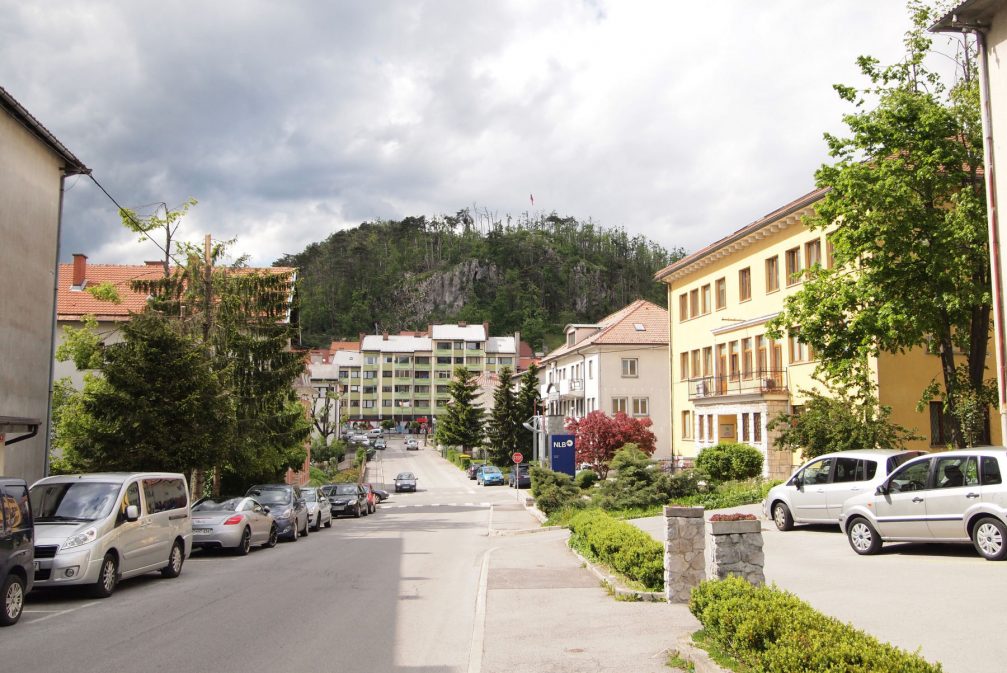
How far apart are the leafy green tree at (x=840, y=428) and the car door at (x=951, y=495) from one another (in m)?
9.75

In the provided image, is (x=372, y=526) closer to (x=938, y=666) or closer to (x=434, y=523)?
(x=434, y=523)

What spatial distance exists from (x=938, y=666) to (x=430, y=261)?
16952cm

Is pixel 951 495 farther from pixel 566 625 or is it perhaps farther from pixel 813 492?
pixel 566 625

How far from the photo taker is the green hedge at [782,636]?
4980 millimetres

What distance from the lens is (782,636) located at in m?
5.70

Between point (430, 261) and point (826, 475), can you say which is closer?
point (826, 475)

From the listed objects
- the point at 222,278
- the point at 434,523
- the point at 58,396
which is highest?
the point at 222,278

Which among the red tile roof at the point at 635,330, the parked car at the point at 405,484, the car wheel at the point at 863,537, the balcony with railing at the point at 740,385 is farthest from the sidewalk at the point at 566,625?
the parked car at the point at 405,484

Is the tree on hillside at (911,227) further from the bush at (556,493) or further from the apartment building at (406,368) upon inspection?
the apartment building at (406,368)

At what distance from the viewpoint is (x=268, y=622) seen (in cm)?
1015

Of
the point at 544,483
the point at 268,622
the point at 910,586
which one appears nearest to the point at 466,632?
the point at 268,622

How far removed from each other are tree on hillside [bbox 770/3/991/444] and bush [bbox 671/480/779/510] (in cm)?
571

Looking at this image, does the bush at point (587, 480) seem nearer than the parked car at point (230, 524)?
No

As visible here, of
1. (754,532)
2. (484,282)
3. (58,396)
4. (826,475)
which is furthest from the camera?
(484,282)
